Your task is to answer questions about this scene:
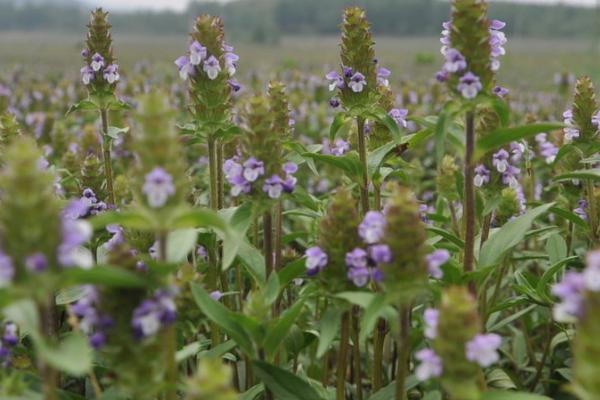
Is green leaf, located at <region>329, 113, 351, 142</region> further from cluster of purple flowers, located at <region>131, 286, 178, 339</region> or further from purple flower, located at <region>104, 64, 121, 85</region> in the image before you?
cluster of purple flowers, located at <region>131, 286, 178, 339</region>

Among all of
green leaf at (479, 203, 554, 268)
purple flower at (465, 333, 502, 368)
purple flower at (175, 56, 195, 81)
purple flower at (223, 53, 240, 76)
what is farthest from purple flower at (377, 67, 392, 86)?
purple flower at (465, 333, 502, 368)

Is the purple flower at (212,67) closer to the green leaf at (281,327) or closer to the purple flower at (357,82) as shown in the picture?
the purple flower at (357,82)

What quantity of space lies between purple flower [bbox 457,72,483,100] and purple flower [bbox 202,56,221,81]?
57.1 inches

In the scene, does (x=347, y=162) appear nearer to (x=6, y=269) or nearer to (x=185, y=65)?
(x=185, y=65)

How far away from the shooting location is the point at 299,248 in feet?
20.0

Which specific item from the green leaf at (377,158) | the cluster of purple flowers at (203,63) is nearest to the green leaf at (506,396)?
the green leaf at (377,158)

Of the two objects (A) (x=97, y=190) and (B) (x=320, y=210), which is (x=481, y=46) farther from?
(A) (x=97, y=190)

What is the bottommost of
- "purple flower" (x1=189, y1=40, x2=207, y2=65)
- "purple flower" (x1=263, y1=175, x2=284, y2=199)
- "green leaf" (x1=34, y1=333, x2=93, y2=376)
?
"green leaf" (x1=34, y1=333, x2=93, y2=376)

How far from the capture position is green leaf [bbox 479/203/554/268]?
3438 millimetres

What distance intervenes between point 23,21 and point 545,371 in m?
124

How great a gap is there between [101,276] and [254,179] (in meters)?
1.04

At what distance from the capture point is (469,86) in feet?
10.6

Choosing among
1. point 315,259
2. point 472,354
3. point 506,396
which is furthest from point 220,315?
point 506,396

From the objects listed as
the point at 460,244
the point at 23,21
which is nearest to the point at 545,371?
the point at 460,244
